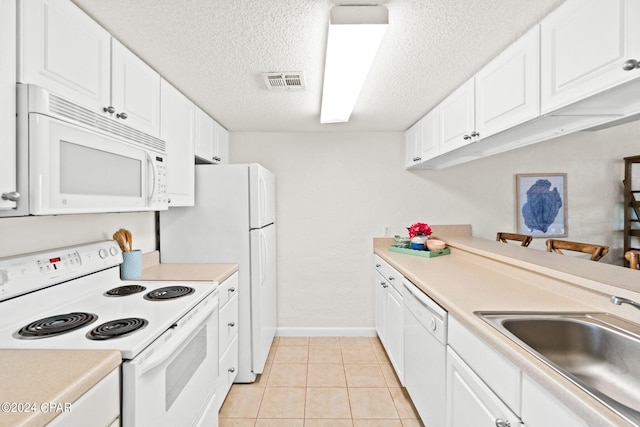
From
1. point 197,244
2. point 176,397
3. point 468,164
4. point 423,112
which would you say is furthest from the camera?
point 468,164

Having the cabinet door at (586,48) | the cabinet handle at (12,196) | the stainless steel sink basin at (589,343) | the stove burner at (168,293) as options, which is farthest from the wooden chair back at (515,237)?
the cabinet handle at (12,196)

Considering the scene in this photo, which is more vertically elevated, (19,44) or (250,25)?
(250,25)

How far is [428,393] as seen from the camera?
1754 millimetres

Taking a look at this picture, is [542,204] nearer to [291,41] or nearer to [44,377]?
[291,41]

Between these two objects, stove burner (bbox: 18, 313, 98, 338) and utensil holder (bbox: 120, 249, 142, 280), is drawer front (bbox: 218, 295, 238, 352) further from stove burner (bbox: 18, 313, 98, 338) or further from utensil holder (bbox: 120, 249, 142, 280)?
stove burner (bbox: 18, 313, 98, 338)

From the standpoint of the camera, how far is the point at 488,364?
3.78 feet

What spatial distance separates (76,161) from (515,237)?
11.5ft

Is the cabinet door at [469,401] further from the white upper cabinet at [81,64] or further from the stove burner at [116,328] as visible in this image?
the white upper cabinet at [81,64]

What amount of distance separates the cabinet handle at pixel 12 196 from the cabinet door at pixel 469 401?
172 centimetres

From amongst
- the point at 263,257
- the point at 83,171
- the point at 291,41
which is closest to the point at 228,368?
the point at 263,257

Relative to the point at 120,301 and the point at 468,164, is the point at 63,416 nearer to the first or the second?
the point at 120,301

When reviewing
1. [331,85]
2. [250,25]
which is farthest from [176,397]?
[331,85]

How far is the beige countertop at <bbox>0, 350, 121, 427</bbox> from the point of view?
0.72m

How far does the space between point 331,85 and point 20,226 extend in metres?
1.77
